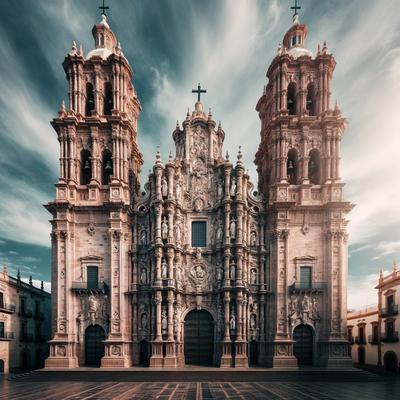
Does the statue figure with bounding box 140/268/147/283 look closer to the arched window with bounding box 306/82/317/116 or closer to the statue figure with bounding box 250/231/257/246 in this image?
the statue figure with bounding box 250/231/257/246

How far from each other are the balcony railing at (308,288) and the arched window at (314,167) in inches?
392

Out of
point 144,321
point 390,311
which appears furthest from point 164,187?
point 390,311

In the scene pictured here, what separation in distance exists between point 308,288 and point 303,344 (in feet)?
16.5

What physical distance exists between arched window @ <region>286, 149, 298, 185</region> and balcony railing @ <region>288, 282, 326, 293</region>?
9.96 metres

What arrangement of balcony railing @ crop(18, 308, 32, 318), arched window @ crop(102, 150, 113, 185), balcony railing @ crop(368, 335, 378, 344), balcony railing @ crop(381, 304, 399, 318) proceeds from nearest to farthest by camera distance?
balcony railing @ crop(381, 304, 399, 318) < arched window @ crop(102, 150, 113, 185) < balcony railing @ crop(368, 335, 378, 344) < balcony railing @ crop(18, 308, 32, 318)

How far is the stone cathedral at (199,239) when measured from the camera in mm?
27328

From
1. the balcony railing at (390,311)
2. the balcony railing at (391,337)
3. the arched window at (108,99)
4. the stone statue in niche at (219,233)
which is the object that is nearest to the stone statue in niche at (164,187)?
the stone statue in niche at (219,233)

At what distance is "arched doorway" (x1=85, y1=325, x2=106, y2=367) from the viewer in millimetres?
27719

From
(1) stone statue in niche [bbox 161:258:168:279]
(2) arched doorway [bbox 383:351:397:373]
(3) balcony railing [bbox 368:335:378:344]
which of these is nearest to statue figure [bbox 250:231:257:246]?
(1) stone statue in niche [bbox 161:258:168:279]

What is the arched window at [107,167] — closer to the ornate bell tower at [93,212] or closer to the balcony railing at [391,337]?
the ornate bell tower at [93,212]

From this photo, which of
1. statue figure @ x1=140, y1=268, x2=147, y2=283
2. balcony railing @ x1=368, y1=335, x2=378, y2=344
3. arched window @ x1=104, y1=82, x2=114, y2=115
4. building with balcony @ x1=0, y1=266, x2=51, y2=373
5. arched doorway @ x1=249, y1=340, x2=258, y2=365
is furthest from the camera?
balcony railing @ x1=368, y1=335, x2=378, y2=344

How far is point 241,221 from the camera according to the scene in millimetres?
28922

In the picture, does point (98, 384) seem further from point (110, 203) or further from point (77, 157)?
point (77, 157)

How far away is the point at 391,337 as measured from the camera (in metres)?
30.8
